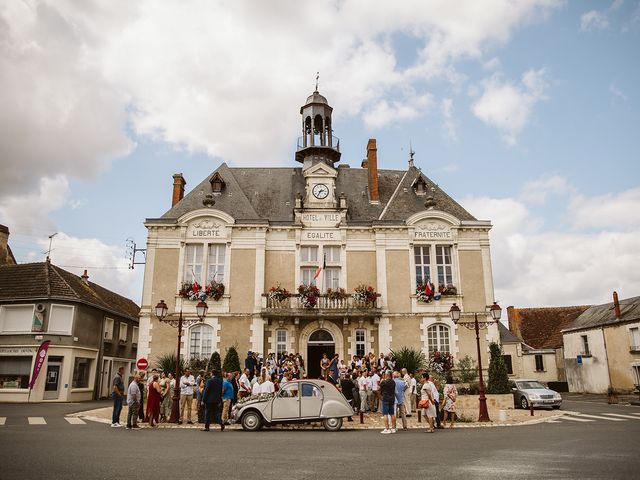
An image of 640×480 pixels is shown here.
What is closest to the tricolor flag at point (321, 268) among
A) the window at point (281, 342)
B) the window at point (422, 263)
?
the window at point (281, 342)

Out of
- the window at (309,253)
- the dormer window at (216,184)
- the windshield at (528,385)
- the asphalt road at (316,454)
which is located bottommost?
the asphalt road at (316,454)

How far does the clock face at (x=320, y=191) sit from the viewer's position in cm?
2626

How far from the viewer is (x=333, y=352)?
79.8ft

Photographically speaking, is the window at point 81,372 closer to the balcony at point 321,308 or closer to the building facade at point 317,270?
the building facade at point 317,270

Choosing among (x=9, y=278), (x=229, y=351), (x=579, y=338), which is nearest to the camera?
(x=229, y=351)

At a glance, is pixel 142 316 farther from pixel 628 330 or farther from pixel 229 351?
pixel 628 330

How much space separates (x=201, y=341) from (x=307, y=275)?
19.8 feet

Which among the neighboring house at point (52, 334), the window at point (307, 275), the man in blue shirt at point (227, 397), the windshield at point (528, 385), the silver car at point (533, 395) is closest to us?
the man in blue shirt at point (227, 397)

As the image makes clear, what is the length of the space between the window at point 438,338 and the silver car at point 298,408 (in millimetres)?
11216

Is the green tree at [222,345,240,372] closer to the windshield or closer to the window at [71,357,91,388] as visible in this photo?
the window at [71,357,91,388]

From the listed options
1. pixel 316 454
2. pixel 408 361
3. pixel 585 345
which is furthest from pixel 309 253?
pixel 585 345

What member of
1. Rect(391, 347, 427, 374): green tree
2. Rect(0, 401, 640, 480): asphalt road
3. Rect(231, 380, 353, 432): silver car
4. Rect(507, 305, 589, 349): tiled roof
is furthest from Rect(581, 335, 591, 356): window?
Rect(231, 380, 353, 432): silver car

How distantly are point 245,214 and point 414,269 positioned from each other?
29.7 ft

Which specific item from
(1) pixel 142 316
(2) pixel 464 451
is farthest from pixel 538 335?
(2) pixel 464 451
